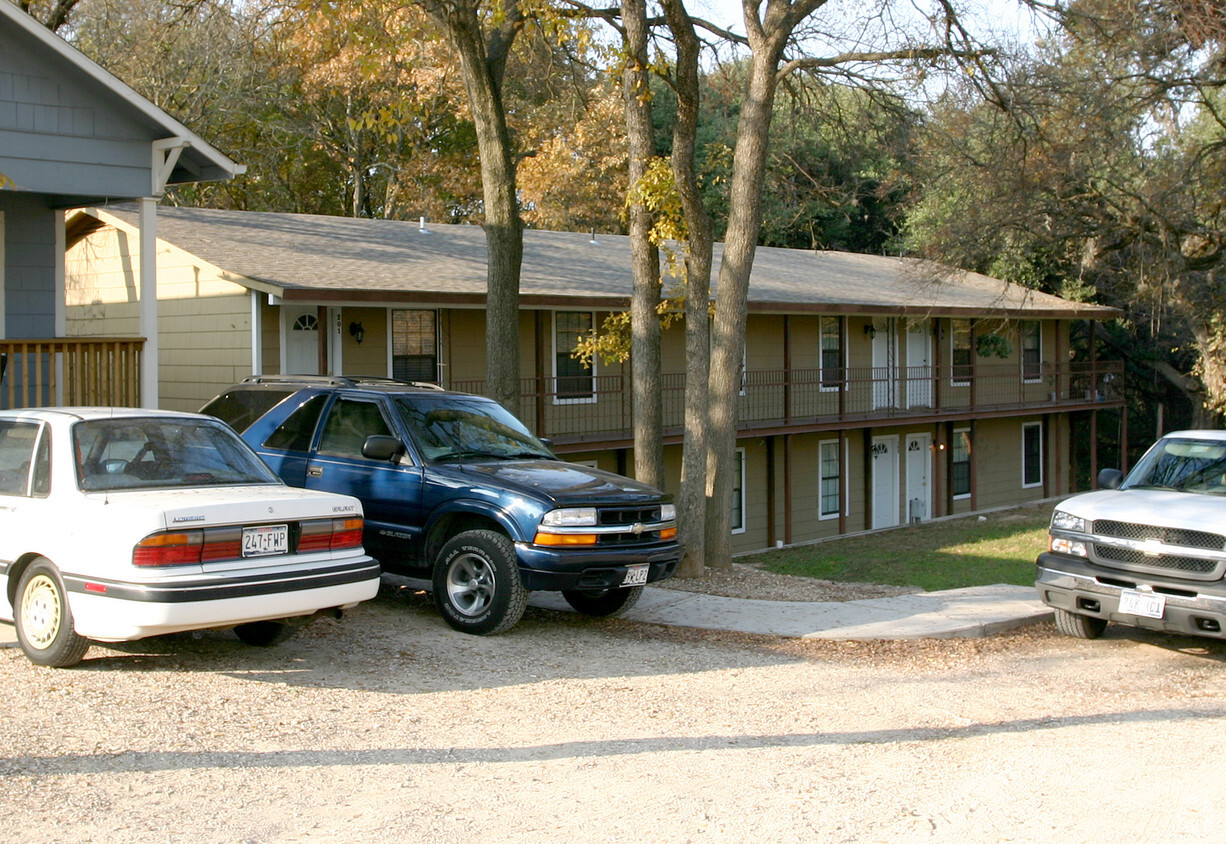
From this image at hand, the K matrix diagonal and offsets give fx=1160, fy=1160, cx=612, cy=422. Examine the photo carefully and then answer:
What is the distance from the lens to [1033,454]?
3219 cm

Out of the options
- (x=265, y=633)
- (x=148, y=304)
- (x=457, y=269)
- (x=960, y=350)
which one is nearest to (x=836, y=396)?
(x=960, y=350)

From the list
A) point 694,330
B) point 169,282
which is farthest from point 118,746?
point 169,282

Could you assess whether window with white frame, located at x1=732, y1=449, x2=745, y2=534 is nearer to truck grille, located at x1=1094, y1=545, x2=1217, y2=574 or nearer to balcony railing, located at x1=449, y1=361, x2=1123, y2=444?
balcony railing, located at x1=449, y1=361, x2=1123, y2=444

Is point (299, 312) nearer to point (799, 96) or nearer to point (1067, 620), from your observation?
point (799, 96)

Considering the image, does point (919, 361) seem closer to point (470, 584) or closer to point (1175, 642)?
point (1175, 642)

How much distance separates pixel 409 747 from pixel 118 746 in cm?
142

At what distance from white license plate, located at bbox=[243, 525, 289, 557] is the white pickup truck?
5.88 meters

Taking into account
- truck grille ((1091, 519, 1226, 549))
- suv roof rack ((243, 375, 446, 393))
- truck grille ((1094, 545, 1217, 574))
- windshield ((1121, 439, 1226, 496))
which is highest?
suv roof rack ((243, 375, 446, 393))

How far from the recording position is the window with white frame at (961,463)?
95.6 ft

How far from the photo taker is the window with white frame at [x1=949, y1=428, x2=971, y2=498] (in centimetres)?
2914

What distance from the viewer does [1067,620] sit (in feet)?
31.5

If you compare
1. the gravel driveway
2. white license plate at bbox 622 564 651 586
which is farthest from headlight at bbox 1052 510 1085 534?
white license plate at bbox 622 564 651 586

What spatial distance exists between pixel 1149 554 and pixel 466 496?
5113mm

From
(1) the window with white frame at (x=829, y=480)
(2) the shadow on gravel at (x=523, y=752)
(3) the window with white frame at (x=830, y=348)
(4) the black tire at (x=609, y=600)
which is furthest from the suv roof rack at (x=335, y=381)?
(1) the window with white frame at (x=829, y=480)
